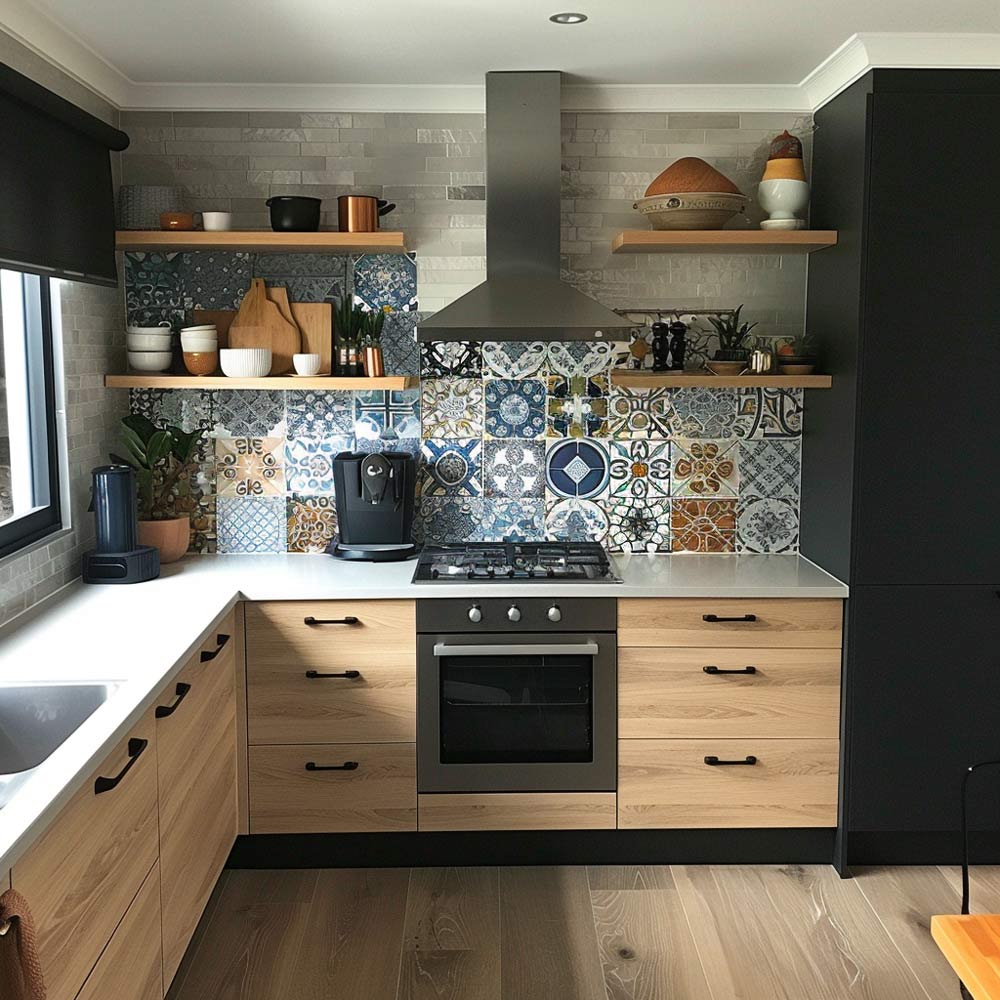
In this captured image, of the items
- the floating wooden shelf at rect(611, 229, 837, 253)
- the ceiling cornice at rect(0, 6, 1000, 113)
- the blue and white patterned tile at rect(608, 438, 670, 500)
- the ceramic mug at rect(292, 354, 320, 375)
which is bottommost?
the blue and white patterned tile at rect(608, 438, 670, 500)

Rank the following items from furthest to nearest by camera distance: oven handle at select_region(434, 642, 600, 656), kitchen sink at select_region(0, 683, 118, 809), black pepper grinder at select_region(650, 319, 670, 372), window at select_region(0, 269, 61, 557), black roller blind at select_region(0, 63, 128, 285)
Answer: black pepper grinder at select_region(650, 319, 670, 372) < oven handle at select_region(434, 642, 600, 656) < window at select_region(0, 269, 61, 557) < black roller blind at select_region(0, 63, 128, 285) < kitchen sink at select_region(0, 683, 118, 809)

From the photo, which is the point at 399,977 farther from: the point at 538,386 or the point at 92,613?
the point at 538,386

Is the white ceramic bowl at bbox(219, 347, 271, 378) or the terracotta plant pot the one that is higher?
the white ceramic bowl at bbox(219, 347, 271, 378)

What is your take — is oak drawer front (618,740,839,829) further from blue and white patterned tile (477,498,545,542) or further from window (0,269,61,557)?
window (0,269,61,557)

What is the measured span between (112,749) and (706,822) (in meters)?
1.95

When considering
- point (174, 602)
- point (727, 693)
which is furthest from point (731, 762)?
point (174, 602)

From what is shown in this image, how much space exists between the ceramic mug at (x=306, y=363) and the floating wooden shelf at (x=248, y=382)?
1.3 inches

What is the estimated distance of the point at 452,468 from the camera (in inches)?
149

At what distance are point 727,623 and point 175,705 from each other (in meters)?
1.60

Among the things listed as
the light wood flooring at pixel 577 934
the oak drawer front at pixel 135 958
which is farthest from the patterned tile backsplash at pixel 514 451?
the oak drawer front at pixel 135 958

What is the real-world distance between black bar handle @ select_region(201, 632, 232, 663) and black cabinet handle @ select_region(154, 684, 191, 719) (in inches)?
7.2

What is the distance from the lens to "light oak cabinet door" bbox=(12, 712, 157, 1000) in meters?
1.68

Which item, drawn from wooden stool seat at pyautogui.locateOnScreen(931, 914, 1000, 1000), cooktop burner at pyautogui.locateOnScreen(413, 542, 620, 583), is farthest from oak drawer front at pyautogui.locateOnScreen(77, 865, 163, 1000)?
wooden stool seat at pyautogui.locateOnScreen(931, 914, 1000, 1000)

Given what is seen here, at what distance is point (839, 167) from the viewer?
333cm
